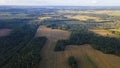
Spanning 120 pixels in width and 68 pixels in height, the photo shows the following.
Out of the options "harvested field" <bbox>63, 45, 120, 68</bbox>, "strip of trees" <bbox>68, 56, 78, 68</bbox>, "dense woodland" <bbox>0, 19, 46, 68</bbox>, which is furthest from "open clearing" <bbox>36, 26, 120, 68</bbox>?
"dense woodland" <bbox>0, 19, 46, 68</bbox>

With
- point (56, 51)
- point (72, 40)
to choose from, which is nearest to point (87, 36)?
point (72, 40)

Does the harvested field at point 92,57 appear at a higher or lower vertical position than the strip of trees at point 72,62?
lower

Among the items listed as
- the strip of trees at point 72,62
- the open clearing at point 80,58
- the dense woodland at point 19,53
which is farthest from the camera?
the open clearing at point 80,58

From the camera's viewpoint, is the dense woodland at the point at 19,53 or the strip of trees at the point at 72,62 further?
the strip of trees at the point at 72,62

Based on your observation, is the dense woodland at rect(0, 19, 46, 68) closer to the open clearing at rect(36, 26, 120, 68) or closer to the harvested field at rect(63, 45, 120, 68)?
the open clearing at rect(36, 26, 120, 68)

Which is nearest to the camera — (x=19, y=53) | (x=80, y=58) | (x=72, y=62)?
(x=72, y=62)

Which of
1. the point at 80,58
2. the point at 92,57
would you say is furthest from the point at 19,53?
the point at 92,57

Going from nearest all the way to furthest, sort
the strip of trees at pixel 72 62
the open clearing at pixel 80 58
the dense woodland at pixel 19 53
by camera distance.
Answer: the dense woodland at pixel 19 53 < the strip of trees at pixel 72 62 < the open clearing at pixel 80 58

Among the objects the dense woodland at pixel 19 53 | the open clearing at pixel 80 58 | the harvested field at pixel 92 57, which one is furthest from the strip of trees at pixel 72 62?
the dense woodland at pixel 19 53

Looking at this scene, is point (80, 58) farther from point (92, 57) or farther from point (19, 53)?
point (19, 53)

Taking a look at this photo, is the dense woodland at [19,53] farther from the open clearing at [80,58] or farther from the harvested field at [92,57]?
the harvested field at [92,57]

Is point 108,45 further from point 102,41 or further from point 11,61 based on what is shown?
point 11,61
